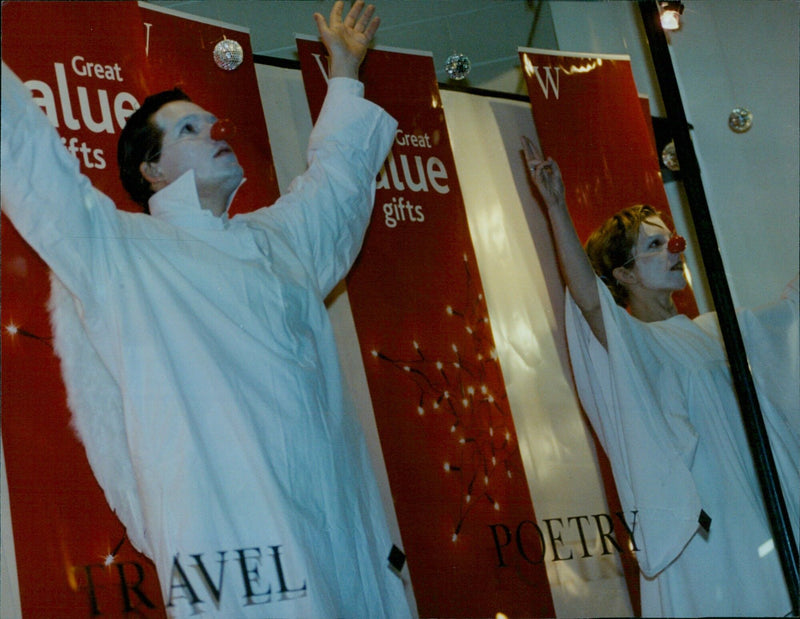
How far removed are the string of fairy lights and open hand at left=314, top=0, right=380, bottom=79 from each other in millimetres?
462

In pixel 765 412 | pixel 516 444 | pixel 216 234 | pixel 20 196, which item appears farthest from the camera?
pixel 765 412

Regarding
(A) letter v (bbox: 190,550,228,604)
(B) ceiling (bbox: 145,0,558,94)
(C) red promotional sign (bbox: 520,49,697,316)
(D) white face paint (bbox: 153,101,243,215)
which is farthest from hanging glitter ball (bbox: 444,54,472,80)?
(A) letter v (bbox: 190,550,228,604)

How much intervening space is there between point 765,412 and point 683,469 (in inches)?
9.3

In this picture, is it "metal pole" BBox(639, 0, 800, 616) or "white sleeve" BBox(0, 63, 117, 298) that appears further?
"metal pole" BBox(639, 0, 800, 616)

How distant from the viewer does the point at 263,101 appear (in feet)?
6.57

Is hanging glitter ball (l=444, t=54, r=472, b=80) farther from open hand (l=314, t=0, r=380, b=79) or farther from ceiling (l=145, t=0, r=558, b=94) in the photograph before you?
open hand (l=314, t=0, r=380, b=79)

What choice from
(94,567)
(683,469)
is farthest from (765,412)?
(94,567)

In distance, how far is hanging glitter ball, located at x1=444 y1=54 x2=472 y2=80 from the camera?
A: 6.82 ft

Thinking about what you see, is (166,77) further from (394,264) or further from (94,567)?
(94,567)

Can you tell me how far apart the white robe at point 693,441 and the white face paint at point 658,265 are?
7 centimetres

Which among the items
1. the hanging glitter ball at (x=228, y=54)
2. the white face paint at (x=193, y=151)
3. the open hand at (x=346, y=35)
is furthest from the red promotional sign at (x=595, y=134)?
the white face paint at (x=193, y=151)

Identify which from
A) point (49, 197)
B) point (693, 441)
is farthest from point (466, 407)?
point (49, 197)

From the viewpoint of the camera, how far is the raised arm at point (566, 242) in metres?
2.09

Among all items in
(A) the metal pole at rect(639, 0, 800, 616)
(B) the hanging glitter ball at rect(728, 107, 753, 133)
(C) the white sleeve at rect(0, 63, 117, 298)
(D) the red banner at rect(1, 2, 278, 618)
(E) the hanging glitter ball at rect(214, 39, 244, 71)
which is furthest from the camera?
(B) the hanging glitter ball at rect(728, 107, 753, 133)
